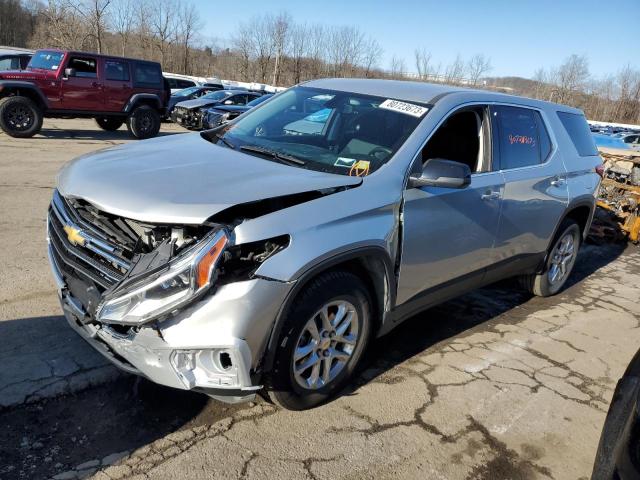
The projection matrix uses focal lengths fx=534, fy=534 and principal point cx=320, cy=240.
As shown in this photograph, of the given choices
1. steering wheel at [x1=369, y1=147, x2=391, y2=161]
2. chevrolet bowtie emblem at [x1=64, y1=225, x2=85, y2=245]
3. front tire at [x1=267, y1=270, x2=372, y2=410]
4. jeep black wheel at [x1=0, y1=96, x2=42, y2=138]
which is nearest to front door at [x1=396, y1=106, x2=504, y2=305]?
steering wheel at [x1=369, y1=147, x2=391, y2=161]

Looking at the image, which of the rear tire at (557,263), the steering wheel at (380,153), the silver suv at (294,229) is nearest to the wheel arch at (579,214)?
the rear tire at (557,263)

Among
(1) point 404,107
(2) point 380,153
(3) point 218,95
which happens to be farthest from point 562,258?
(3) point 218,95

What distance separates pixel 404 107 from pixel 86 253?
7.27 ft

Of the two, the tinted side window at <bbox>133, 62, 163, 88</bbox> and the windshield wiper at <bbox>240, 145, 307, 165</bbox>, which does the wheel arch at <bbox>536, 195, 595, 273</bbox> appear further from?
the tinted side window at <bbox>133, 62, 163, 88</bbox>

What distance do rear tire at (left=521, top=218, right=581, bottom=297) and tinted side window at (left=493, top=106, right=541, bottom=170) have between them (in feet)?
3.56

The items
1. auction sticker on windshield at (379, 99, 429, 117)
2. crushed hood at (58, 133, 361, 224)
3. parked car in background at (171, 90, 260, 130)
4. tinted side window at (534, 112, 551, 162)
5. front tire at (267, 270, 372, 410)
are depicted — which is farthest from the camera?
parked car in background at (171, 90, 260, 130)

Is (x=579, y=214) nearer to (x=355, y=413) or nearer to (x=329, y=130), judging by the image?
(x=329, y=130)

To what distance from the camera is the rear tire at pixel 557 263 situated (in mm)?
5273

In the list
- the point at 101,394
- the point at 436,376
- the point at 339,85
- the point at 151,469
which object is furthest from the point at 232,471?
the point at 339,85

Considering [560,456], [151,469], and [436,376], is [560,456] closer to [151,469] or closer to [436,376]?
[436,376]

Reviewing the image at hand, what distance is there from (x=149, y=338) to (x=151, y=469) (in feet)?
2.13

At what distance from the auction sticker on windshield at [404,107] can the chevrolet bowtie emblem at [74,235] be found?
7.00 feet

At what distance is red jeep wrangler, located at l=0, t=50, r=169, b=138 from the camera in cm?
1200

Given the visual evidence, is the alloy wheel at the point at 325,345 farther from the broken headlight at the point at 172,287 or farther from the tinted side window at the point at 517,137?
the tinted side window at the point at 517,137
